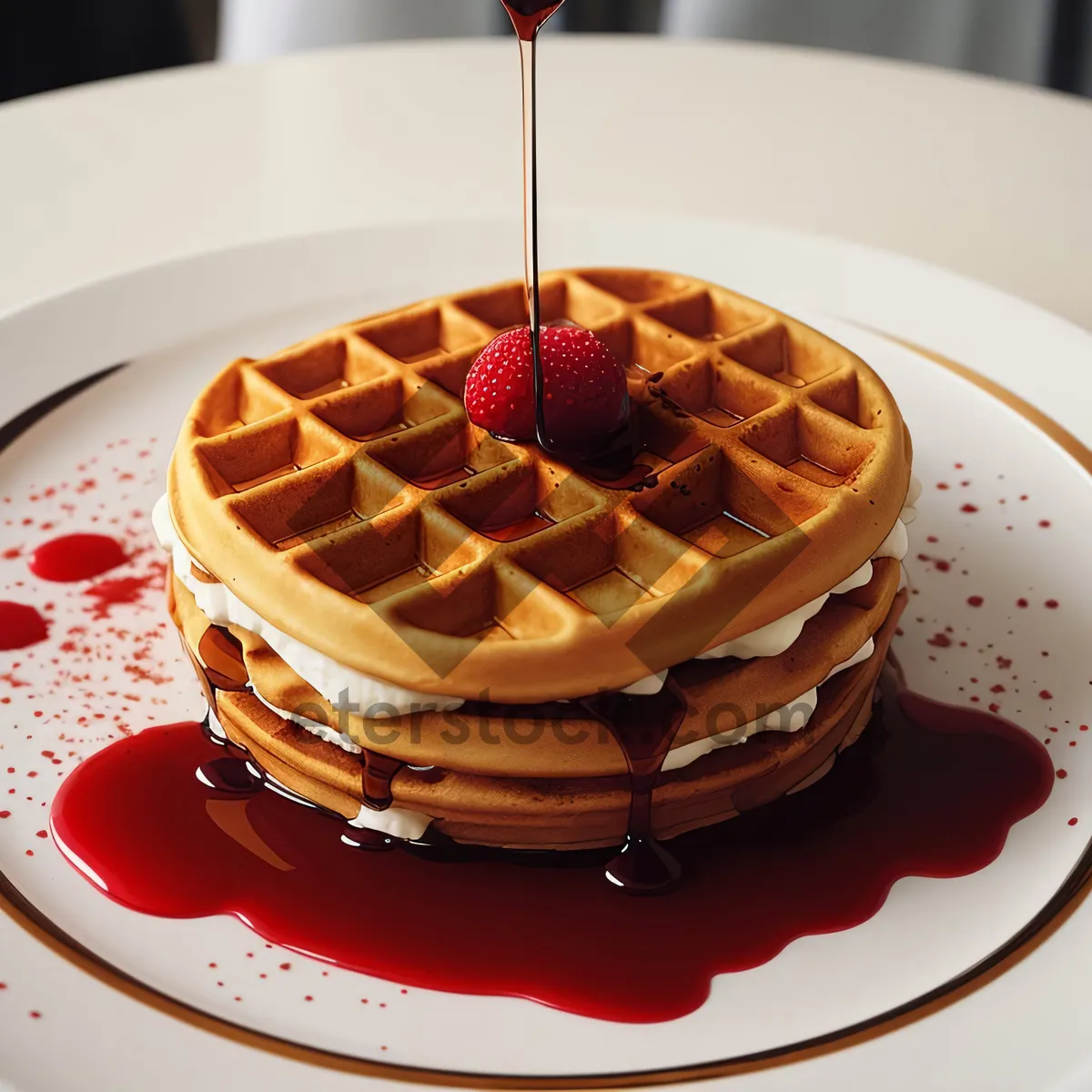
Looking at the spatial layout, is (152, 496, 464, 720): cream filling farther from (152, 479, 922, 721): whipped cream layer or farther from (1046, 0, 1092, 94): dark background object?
(1046, 0, 1092, 94): dark background object

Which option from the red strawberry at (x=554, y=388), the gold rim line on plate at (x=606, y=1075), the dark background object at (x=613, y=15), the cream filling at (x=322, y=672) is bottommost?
the gold rim line on plate at (x=606, y=1075)

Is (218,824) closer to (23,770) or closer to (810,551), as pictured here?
(23,770)

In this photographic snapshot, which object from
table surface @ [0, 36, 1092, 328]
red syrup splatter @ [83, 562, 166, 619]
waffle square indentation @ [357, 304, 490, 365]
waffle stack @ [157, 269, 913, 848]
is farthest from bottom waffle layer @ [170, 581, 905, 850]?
table surface @ [0, 36, 1092, 328]

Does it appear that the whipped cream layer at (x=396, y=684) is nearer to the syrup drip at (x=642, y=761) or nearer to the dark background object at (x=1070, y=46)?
the syrup drip at (x=642, y=761)

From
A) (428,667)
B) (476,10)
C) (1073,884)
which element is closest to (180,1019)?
(428,667)

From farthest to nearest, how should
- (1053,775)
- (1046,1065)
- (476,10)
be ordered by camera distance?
1. (476,10)
2. (1053,775)
3. (1046,1065)

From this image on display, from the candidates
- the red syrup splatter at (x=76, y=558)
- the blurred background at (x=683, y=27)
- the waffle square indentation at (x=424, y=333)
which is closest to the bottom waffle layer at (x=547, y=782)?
the red syrup splatter at (x=76, y=558)
